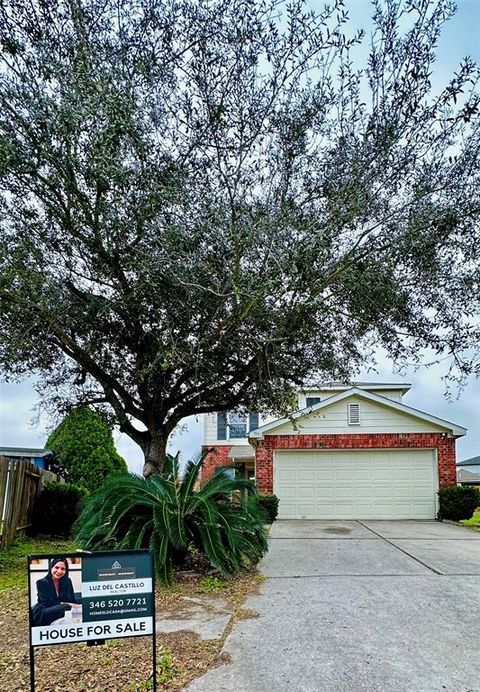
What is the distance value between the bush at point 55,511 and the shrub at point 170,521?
3835 mm

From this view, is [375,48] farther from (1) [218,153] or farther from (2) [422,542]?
(2) [422,542]

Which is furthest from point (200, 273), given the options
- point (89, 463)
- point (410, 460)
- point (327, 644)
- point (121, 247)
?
point (410, 460)

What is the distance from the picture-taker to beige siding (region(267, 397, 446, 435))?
1733 centimetres

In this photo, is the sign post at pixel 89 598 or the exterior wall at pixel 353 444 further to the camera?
the exterior wall at pixel 353 444

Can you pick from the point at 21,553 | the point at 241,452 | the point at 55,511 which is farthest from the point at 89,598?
the point at 241,452

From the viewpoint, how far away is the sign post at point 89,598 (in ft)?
11.8

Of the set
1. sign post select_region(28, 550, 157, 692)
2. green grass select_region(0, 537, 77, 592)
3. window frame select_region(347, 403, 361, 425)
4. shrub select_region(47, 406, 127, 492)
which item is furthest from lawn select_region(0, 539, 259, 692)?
window frame select_region(347, 403, 361, 425)

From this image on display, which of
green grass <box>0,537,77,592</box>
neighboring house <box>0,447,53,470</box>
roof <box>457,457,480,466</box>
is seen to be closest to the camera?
green grass <box>0,537,77,592</box>

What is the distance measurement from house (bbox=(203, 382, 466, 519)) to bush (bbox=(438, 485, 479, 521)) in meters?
0.73

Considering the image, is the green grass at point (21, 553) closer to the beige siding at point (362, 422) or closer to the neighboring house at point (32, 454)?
the neighboring house at point (32, 454)

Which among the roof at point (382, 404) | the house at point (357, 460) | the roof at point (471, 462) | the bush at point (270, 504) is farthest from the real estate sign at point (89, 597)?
the roof at point (471, 462)

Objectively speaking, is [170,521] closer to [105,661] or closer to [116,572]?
[105,661]

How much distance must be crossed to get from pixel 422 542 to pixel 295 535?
2.78m

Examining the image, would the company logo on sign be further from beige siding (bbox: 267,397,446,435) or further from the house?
beige siding (bbox: 267,397,446,435)
